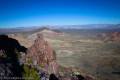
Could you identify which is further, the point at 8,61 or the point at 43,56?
the point at 43,56

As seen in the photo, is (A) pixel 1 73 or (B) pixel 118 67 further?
(B) pixel 118 67

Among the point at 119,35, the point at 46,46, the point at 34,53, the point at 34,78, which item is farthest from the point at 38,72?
the point at 119,35

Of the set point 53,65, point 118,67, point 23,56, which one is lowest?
point 118,67

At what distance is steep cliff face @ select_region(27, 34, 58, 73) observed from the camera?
1312 inches

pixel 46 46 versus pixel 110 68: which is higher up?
pixel 46 46

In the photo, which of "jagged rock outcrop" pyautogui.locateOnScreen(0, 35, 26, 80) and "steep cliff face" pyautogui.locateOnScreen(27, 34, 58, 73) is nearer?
"jagged rock outcrop" pyautogui.locateOnScreen(0, 35, 26, 80)

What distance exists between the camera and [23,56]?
1214 inches

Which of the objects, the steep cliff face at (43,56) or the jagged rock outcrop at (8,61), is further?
the steep cliff face at (43,56)

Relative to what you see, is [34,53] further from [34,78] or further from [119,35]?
[119,35]

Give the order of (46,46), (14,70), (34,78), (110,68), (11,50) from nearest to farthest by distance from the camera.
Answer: (14,70) → (34,78) → (11,50) → (46,46) → (110,68)

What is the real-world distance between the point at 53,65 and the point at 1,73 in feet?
45.3

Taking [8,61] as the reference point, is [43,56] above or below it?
below

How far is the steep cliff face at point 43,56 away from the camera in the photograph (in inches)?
1312

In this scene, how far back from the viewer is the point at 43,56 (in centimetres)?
3678
